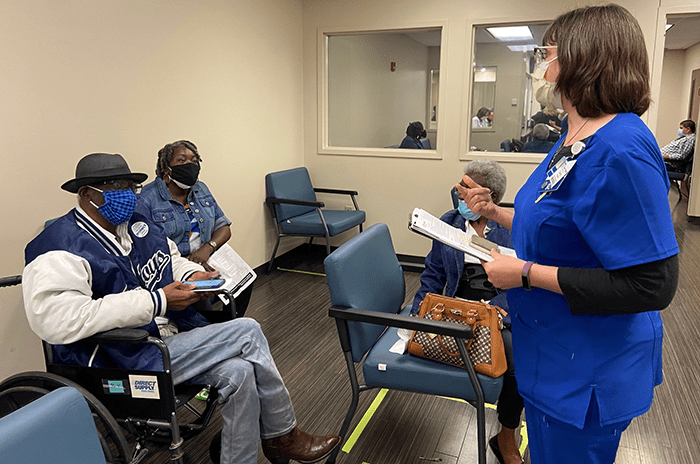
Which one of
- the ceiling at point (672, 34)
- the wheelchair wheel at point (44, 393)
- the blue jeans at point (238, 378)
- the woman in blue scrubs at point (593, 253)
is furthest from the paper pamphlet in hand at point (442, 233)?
the ceiling at point (672, 34)

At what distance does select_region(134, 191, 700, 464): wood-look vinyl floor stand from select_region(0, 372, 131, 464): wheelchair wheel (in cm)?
66

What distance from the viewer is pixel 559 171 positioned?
1121 millimetres

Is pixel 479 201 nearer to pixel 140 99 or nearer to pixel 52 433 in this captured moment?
pixel 52 433

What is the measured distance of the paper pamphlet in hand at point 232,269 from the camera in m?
2.55

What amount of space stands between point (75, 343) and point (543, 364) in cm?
147

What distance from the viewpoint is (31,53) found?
8.46 feet

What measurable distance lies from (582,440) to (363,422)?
1.42 metres

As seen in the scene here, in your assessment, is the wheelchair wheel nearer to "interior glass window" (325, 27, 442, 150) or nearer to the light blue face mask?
the light blue face mask

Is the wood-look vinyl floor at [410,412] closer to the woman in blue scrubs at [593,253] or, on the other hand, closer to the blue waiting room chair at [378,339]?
the blue waiting room chair at [378,339]

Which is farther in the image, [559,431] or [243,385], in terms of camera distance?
[243,385]

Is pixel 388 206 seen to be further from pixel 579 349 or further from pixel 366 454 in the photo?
pixel 579 349

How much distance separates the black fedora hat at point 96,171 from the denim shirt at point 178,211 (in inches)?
35.5

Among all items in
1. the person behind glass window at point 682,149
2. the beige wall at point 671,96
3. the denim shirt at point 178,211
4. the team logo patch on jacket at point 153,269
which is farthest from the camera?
the beige wall at point 671,96

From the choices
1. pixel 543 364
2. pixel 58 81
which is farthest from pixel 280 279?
pixel 543 364
